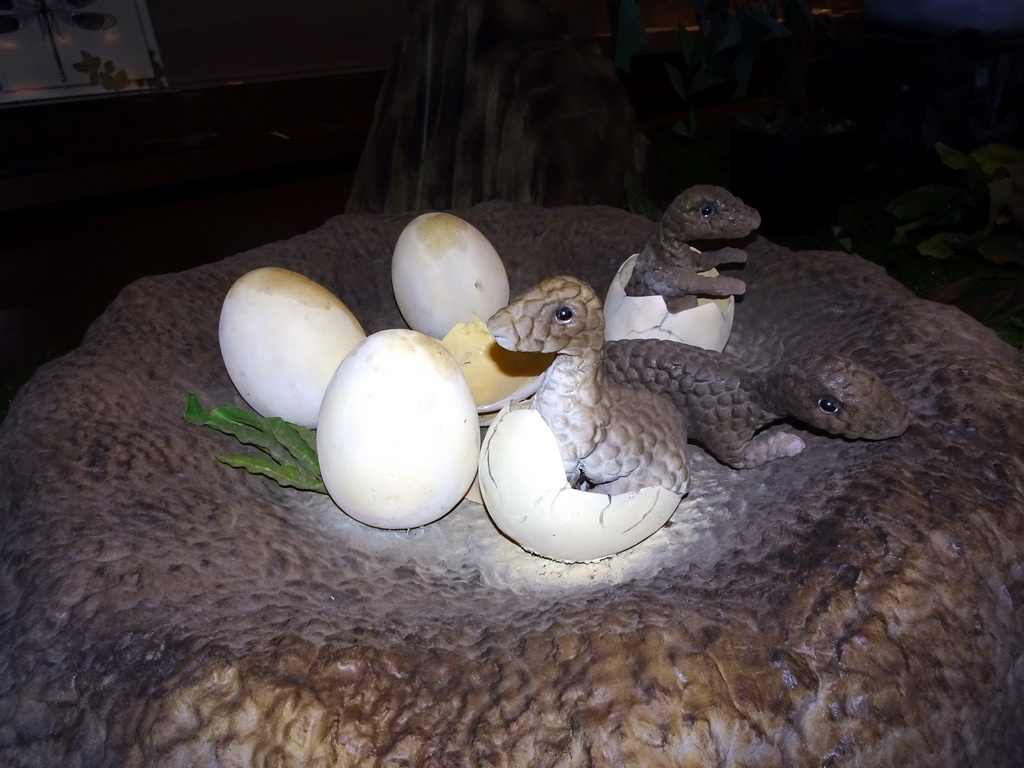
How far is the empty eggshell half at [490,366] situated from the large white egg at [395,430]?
0.18 m

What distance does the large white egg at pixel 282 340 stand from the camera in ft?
3.23

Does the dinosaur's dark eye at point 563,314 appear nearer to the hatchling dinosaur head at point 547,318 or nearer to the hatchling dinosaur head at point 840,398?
the hatchling dinosaur head at point 547,318

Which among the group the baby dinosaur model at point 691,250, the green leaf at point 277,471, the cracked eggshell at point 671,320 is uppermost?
the baby dinosaur model at point 691,250

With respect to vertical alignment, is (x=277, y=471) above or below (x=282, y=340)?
below

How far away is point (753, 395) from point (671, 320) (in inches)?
8.9

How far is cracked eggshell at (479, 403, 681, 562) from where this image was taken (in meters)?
0.80

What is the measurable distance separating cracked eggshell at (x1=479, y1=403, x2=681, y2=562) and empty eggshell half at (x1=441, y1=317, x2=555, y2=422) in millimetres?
225

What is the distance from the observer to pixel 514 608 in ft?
2.58

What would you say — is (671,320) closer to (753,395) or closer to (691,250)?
(691,250)

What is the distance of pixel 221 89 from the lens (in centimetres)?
144

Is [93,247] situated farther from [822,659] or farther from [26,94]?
[822,659]

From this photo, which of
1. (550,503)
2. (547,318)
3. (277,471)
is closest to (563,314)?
(547,318)

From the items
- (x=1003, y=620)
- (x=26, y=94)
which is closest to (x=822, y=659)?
(x=1003, y=620)

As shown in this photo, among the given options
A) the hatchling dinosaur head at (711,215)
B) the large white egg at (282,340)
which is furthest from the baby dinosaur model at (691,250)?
the large white egg at (282,340)
